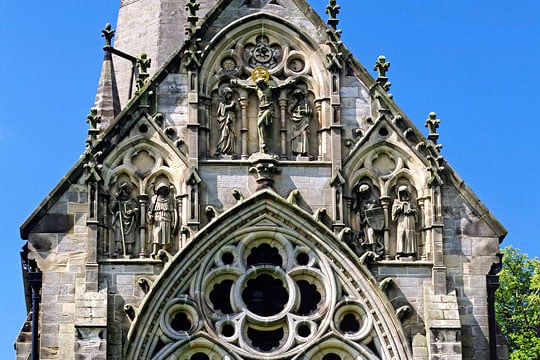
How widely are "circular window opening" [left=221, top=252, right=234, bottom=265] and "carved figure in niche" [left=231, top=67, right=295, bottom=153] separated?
2182 mm

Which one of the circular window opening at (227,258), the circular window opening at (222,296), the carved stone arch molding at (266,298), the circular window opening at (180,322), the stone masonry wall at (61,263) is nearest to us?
the stone masonry wall at (61,263)

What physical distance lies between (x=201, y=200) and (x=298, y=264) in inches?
88.0

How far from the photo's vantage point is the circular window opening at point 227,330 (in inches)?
1293

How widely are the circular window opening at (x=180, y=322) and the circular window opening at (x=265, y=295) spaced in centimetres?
118

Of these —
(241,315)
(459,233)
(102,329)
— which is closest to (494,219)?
(459,233)

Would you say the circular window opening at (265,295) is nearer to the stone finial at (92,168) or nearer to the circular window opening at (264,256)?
the circular window opening at (264,256)

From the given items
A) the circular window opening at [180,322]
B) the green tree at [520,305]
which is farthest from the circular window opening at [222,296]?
the green tree at [520,305]

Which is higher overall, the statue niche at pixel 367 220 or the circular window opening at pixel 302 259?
the statue niche at pixel 367 220

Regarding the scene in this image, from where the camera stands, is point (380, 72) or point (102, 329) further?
point (380, 72)

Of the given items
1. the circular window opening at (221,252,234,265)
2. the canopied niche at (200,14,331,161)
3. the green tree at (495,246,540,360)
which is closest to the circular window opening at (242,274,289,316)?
the circular window opening at (221,252,234,265)

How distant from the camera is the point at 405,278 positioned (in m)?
33.3

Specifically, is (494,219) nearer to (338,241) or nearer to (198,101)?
(338,241)

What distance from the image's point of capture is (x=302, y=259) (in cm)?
3350

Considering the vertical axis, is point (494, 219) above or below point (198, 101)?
below
